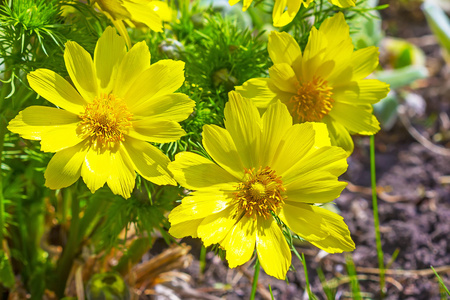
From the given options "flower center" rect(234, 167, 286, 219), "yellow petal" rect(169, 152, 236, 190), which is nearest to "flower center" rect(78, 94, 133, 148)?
"yellow petal" rect(169, 152, 236, 190)

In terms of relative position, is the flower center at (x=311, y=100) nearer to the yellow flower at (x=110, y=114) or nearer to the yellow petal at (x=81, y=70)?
the yellow flower at (x=110, y=114)

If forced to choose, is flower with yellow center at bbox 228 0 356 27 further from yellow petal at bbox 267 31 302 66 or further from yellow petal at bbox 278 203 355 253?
yellow petal at bbox 278 203 355 253

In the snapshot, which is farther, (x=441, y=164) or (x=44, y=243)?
(x=441, y=164)

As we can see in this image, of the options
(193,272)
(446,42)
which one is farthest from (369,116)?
(446,42)

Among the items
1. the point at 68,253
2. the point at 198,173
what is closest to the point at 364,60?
the point at 198,173

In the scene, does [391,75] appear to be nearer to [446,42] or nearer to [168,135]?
[446,42]
